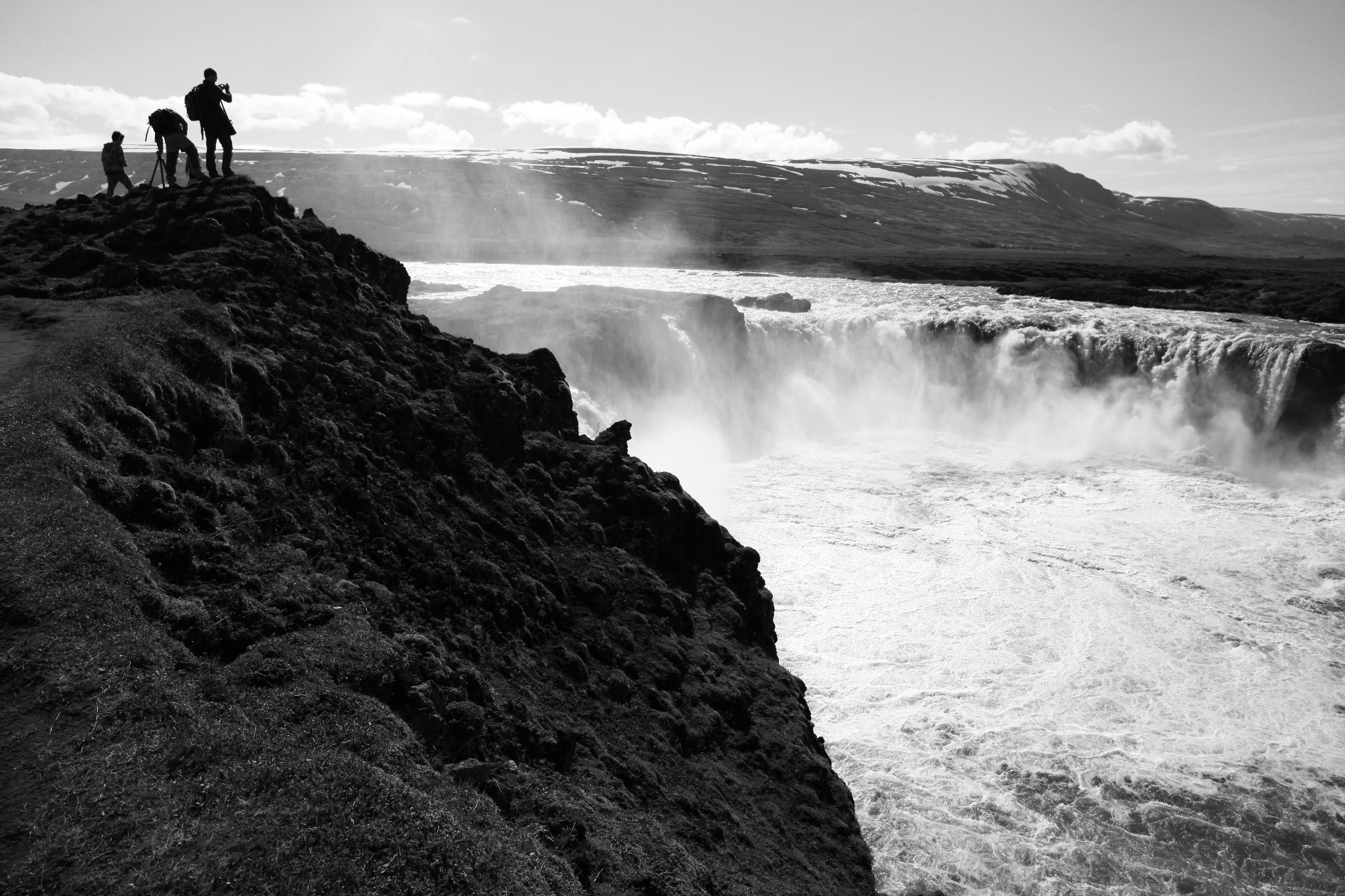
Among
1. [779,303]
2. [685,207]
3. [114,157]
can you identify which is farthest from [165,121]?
[685,207]

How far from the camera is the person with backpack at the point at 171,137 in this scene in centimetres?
1591

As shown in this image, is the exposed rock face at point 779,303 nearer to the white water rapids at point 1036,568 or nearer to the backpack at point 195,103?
the white water rapids at point 1036,568

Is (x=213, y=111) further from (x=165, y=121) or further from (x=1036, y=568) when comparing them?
(x=1036, y=568)

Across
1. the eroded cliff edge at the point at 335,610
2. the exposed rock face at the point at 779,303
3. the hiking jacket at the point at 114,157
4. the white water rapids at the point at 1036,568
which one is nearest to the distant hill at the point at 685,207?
the exposed rock face at the point at 779,303

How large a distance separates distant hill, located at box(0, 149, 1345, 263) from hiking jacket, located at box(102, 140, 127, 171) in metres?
51.1

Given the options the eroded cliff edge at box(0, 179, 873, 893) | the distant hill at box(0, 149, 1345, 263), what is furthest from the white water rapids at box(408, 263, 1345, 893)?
the distant hill at box(0, 149, 1345, 263)

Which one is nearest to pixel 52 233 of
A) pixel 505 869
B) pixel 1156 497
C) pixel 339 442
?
pixel 339 442

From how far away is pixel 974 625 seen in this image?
788 inches

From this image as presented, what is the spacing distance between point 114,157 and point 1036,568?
75.8 ft

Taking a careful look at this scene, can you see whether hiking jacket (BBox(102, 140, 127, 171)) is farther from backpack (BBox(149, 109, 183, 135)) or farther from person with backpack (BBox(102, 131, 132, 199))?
backpack (BBox(149, 109, 183, 135))

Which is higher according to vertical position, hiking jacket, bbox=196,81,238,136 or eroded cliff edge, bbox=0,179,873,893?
hiking jacket, bbox=196,81,238,136

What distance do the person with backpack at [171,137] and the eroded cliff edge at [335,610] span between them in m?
0.93

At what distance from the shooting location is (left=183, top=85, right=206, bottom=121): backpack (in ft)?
50.6

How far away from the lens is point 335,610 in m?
8.37
